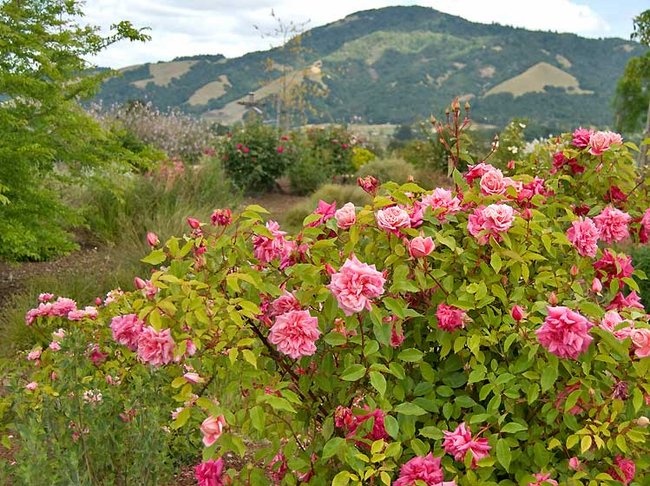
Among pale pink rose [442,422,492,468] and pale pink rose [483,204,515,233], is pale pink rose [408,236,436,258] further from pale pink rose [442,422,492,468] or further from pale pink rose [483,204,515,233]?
pale pink rose [442,422,492,468]

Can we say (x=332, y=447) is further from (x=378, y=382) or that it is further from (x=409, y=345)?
(x=409, y=345)

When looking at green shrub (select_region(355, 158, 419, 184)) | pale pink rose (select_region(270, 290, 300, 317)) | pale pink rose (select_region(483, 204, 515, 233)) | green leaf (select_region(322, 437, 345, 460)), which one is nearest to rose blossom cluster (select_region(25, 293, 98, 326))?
pale pink rose (select_region(270, 290, 300, 317))

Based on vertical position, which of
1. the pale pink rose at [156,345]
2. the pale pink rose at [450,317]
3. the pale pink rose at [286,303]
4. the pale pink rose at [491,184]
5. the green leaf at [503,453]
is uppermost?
the pale pink rose at [491,184]

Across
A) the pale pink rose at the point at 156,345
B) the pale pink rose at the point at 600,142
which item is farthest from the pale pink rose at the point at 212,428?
the pale pink rose at the point at 600,142

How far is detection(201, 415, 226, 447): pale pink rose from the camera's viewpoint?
1875mm

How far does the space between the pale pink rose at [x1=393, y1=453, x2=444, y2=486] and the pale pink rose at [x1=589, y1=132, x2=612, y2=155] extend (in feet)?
4.66

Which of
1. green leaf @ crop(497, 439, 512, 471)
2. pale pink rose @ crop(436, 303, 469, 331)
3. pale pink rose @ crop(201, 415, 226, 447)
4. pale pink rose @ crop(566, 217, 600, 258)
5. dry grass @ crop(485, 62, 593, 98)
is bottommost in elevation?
dry grass @ crop(485, 62, 593, 98)

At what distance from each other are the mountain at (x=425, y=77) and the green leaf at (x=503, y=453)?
58689 mm

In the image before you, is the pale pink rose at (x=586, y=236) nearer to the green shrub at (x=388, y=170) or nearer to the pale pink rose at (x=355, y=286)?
the pale pink rose at (x=355, y=286)

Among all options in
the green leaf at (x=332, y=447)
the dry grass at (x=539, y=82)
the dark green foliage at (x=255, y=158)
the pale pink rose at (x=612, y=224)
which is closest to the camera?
the green leaf at (x=332, y=447)

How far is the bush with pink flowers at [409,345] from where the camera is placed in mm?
1909

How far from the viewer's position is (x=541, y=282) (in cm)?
222

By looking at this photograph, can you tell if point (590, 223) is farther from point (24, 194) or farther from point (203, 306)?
point (24, 194)

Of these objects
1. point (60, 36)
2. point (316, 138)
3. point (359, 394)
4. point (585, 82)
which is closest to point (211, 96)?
point (585, 82)
